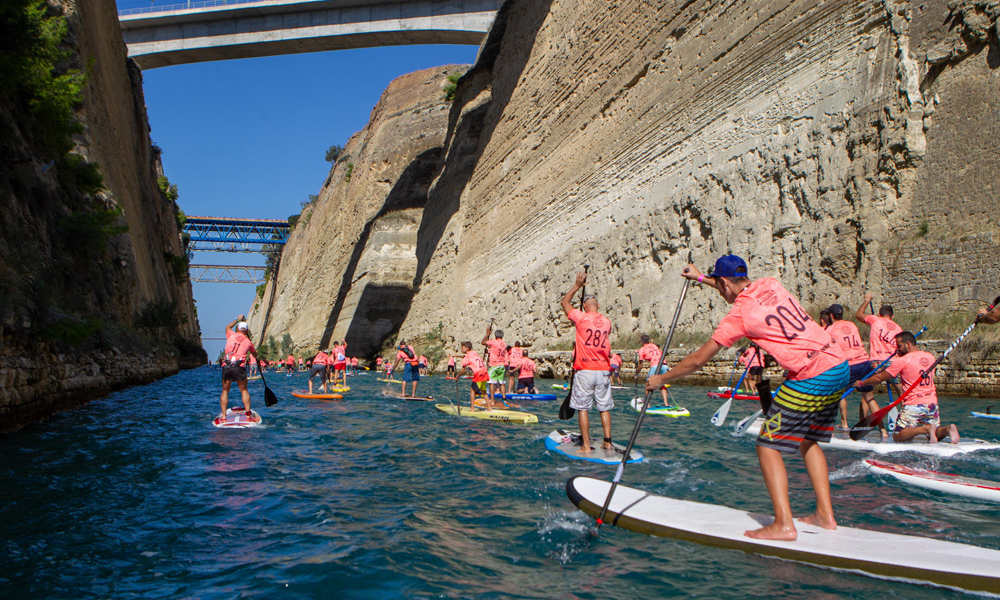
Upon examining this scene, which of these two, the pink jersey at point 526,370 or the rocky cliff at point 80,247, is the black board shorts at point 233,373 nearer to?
the rocky cliff at point 80,247

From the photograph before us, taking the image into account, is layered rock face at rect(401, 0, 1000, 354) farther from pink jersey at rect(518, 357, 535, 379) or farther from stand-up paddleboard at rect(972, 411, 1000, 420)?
pink jersey at rect(518, 357, 535, 379)

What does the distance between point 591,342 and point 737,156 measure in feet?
44.4

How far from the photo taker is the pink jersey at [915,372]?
706cm

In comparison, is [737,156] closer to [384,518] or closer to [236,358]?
[236,358]

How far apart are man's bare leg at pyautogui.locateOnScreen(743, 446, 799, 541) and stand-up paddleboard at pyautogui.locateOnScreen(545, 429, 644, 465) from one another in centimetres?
236

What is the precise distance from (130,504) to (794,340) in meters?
4.74

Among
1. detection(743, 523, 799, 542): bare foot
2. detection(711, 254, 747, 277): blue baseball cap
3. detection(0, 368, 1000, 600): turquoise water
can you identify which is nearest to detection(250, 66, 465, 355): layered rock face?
detection(0, 368, 1000, 600): turquoise water

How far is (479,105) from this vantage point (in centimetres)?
3606

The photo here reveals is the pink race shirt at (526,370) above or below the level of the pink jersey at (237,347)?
below

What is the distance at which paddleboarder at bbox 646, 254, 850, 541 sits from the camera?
12.5 ft

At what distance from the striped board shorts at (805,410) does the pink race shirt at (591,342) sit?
3.27 m

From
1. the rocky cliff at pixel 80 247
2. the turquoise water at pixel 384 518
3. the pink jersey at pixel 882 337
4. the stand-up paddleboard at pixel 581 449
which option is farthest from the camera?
the rocky cliff at pixel 80 247

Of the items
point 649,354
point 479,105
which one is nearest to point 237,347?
point 649,354

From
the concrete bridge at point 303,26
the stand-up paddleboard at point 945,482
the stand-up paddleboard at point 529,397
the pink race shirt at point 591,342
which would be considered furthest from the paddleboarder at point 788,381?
the concrete bridge at point 303,26
